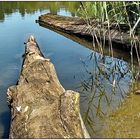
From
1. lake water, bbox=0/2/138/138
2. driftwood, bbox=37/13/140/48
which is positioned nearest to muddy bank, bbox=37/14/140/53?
driftwood, bbox=37/13/140/48

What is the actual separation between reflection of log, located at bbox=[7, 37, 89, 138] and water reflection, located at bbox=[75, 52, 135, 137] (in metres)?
0.95

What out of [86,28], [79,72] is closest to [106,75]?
[79,72]

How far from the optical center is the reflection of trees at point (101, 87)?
630 cm

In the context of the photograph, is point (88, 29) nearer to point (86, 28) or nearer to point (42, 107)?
point (86, 28)

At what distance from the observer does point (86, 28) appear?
12727 millimetres

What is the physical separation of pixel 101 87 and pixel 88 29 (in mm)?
5098

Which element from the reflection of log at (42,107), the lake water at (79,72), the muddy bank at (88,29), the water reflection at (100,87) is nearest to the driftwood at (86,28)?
the muddy bank at (88,29)

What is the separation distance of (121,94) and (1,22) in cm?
1176

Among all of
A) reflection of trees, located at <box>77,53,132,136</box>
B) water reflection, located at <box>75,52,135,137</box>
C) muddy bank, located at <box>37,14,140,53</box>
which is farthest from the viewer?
muddy bank, located at <box>37,14,140,53</box>

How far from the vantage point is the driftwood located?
34.1ft

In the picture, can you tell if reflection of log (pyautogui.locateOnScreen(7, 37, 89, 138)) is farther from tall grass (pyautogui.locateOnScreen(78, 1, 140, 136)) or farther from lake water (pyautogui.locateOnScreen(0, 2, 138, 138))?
tall grass (pyautogui.locateOnScreen(78, 1, 140, 136))

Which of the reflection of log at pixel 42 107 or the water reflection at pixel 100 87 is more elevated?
the reflection of log at pixel 42 107

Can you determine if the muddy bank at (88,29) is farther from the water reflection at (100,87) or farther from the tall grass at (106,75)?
the water reflection at (100,87)

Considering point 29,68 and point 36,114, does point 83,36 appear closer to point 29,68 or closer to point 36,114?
point 29,68
